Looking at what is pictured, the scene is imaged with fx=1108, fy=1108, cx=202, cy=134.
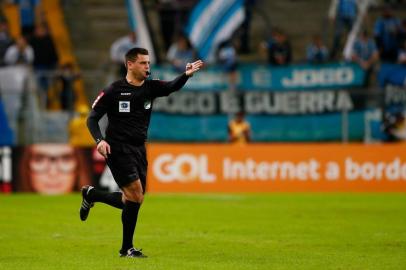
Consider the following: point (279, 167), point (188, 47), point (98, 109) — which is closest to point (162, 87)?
point (98, 109)

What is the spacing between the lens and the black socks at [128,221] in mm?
12438

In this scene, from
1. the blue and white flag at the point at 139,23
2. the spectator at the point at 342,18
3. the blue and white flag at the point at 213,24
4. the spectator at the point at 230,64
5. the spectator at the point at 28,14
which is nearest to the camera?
the spectator at the point at 230,64

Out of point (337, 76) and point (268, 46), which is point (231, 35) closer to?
point (268, 46)

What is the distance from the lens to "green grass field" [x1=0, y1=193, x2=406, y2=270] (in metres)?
12.1

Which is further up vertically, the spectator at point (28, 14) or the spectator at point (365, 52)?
the spectator at point (28, 14)

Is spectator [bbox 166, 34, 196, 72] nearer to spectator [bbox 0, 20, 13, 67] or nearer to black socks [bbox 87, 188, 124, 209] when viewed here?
spectator [bbox 0, 20, 13, 67]

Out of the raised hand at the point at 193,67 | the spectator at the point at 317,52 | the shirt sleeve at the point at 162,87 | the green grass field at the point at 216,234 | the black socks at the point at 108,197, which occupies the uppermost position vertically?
the spectator at the point at 317,52

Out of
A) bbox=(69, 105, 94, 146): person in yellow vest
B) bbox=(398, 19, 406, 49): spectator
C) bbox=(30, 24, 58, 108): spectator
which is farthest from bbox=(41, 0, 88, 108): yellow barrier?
bbox=(398, 19, 406, 49): spectator

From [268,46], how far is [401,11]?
5.30 metres

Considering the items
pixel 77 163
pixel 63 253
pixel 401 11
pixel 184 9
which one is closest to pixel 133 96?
pixel 63 253

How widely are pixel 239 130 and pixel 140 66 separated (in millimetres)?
13528

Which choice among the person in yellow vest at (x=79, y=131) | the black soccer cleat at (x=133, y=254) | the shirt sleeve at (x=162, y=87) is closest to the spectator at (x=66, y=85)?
the person in yellow vest at (x=79, y=131)

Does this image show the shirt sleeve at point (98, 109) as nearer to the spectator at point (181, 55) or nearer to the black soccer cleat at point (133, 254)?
the black soccer cleat at point (133, 254)

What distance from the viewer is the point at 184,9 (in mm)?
29766
